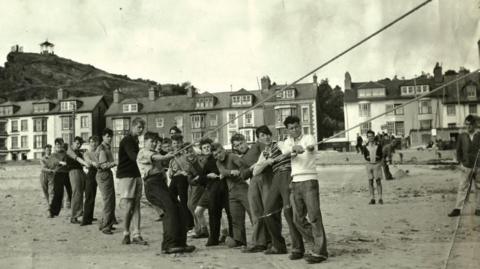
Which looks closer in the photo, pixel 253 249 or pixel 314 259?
pixel 314 259

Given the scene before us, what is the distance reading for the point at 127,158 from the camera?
289 inches

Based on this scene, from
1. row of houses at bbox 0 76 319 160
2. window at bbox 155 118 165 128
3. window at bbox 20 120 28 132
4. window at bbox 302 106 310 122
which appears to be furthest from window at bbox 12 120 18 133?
window at bbox 302 106 310 122

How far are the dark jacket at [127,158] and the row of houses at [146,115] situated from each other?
39.0 m

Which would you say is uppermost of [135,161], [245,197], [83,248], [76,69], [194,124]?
[76,69]

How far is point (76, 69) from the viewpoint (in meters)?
89.9

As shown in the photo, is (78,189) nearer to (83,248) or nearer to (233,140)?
(83,248)

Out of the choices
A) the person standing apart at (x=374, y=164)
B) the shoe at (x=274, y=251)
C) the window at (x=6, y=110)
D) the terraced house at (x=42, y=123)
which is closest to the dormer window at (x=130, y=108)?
the terraced house at (x=42, y=123)

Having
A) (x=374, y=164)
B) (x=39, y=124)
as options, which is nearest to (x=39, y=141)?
(x=39, y=124)

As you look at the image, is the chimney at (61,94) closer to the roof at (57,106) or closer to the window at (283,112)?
the roof at (57,106)

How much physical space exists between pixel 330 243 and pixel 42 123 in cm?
6685

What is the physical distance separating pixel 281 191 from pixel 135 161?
2456 mm

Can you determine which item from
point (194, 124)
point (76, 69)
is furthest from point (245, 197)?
point (76, 69)

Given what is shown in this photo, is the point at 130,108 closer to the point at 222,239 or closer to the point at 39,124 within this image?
the point at 39,124

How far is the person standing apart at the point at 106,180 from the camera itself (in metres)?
8.50
